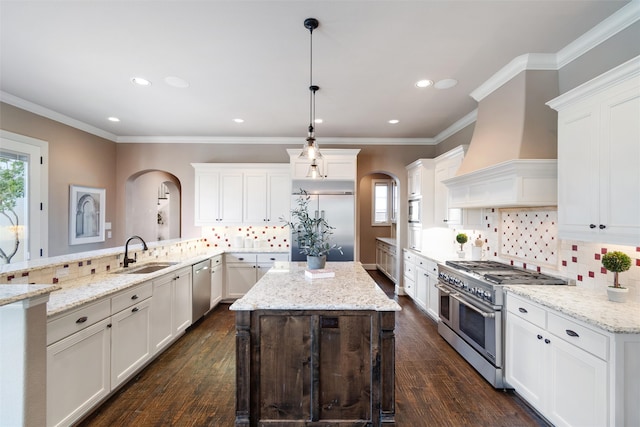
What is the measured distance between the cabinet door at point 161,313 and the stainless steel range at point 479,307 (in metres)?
3.18

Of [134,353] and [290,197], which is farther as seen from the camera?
[290,197]

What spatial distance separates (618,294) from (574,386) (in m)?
0.69

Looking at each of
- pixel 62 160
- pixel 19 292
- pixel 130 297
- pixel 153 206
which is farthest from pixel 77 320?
pixel 153 206

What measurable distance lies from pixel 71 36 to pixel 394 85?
295 centimetres

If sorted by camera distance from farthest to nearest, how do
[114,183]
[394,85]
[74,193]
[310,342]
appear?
[114,183] < [74,193] < [394,85] < [310,342]

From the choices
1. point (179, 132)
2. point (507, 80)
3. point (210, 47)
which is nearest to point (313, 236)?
point (210, 47)

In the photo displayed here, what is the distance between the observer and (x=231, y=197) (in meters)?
4.96

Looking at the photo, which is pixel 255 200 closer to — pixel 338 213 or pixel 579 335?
pixel 338 213

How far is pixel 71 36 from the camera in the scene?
2252 mm

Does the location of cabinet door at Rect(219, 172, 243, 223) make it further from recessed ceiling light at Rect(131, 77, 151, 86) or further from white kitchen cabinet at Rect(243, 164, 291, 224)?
recessed ceiling light at Rect(131, 77, 151, 86)

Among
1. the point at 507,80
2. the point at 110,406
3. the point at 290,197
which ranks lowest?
the point at 110,406

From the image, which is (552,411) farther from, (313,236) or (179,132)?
(179,132)

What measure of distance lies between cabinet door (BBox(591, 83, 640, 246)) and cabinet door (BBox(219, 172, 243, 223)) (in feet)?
14.9

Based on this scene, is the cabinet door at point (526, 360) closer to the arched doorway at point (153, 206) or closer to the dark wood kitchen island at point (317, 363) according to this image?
the dark wood kitchen island at point (317, 363)
